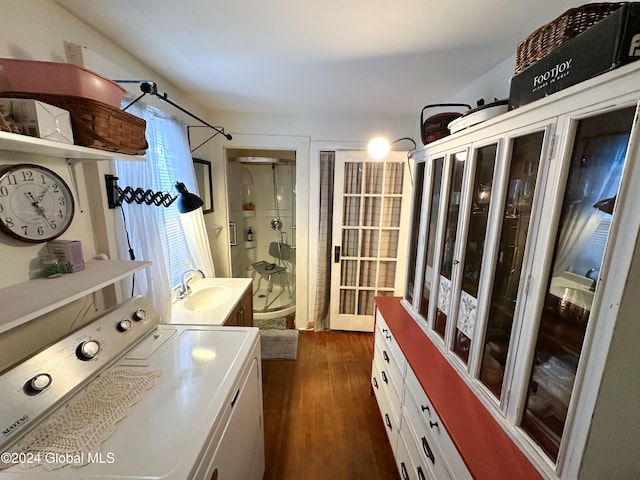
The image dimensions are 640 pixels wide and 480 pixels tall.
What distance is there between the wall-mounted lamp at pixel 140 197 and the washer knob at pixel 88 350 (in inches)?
25.6

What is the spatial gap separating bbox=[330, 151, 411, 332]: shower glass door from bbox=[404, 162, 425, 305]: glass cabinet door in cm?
83

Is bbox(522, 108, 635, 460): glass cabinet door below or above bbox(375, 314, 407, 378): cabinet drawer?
above

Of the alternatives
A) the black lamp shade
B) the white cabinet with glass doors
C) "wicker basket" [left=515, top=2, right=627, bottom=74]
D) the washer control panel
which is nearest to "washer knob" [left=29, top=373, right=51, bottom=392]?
the washer control panel

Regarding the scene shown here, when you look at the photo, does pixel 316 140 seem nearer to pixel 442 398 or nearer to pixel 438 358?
pixel 438 358

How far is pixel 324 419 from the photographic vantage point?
6.15ft

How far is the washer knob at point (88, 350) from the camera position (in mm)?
938

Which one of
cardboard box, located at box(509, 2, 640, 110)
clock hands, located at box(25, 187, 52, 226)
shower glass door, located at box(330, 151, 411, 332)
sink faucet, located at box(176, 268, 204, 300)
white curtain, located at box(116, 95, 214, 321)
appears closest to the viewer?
cardboard box, located at box(509, 2, 640, 110)

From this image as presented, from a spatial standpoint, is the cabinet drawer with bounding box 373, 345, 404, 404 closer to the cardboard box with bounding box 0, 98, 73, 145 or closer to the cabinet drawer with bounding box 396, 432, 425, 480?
the cabinet drawer with bounding box 396, 432, 425, 480

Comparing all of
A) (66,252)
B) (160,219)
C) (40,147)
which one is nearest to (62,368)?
(66,252)

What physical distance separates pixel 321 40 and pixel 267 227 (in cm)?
286

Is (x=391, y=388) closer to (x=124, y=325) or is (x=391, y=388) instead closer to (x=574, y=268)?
(x=574, y=268)

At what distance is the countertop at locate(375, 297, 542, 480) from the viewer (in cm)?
79

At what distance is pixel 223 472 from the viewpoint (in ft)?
2.85

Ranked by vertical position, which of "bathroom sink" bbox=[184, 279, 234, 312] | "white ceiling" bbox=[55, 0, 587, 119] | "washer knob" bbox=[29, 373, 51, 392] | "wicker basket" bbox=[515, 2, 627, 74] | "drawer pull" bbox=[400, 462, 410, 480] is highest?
"white ceiling" bbox=[55, 0, 587, 119]
